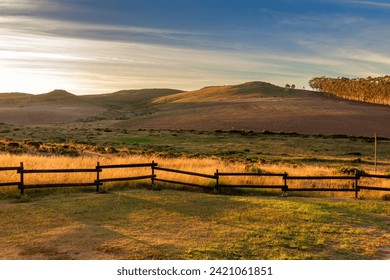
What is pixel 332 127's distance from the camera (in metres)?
91.3

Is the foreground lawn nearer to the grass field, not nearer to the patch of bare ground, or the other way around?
the grass field

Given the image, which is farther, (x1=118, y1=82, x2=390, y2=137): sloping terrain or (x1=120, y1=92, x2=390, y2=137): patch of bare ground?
(x1=118, y1=82, x2=390, y2=137): sloping terrain

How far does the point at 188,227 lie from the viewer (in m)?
14.0

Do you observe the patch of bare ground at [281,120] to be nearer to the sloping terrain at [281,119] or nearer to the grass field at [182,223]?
the sloping terrain at [281,119]

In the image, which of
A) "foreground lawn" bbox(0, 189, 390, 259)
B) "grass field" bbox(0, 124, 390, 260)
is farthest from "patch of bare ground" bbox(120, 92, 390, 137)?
"foreground lawn" bbox(0, 189, 390, 259)

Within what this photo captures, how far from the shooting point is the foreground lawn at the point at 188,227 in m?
11.5

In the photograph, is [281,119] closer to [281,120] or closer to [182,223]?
[281,120]

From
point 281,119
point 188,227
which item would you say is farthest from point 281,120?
point 188,227

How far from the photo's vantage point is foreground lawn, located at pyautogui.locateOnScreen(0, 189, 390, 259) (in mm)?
11484

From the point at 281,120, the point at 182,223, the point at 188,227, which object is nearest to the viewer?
the point at 188,227

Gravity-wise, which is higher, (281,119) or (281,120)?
(281,119)
